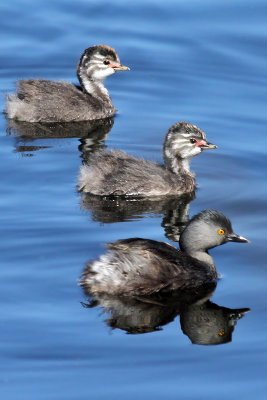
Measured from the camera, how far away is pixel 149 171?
1349 centimetres

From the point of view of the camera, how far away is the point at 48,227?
12070 millimetres

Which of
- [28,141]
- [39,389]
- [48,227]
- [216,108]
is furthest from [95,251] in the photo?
[216,108]

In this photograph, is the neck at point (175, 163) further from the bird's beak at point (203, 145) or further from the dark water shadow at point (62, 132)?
the dark water shadow at point (62, 132)

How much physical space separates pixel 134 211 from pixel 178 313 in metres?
2.35

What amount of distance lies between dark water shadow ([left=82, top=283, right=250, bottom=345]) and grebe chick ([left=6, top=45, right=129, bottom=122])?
15.7 ft

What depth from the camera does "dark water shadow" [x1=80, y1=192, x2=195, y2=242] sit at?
12656mm

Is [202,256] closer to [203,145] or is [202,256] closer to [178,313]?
[178,313]

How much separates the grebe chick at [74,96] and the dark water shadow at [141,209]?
2457 mm

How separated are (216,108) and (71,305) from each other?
551 centimetres

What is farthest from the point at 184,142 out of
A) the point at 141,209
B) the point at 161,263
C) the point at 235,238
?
the point at 161,263

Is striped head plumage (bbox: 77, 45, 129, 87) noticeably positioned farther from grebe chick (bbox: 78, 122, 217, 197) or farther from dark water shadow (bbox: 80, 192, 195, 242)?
dark water shadow (bbox: 80, 192, 195, 242)

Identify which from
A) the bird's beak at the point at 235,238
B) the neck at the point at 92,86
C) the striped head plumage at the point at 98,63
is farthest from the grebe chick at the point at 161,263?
the striped head plumage at the point at 98,63

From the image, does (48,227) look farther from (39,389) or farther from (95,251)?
(39,389)

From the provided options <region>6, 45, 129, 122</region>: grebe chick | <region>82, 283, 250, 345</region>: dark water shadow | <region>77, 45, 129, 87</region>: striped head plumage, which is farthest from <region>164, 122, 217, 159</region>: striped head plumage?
<region>82, 283, 250, 345</region>: dark water shadow
